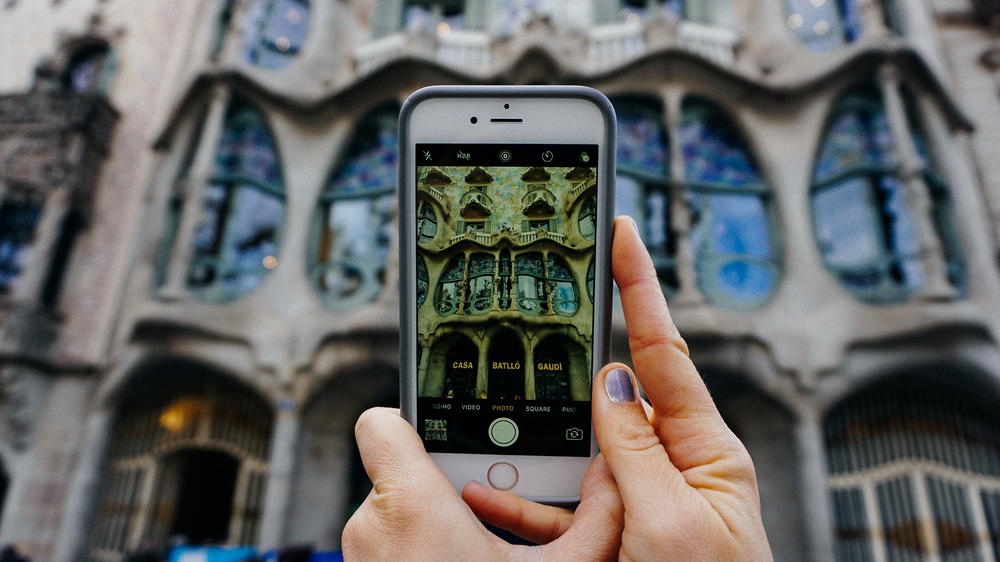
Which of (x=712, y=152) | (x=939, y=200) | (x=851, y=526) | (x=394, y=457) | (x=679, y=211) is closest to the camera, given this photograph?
(x=394, y=457)

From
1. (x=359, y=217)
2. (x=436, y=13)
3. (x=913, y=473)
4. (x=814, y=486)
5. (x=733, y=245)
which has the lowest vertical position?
(x=814, y=486)

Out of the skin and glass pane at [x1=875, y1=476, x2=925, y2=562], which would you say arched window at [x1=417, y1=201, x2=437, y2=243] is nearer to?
the skin

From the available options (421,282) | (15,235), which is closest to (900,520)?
(421,282)

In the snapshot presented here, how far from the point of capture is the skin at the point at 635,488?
0.89 meters

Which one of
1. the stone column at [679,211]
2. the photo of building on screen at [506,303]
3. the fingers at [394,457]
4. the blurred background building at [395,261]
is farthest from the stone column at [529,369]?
the stone column at [679,211]

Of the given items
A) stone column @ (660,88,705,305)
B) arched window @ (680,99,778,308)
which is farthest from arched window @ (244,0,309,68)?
arched window @ (680,99,778,308)

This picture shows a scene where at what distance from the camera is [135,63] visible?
9.59 m

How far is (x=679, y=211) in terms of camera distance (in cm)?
683

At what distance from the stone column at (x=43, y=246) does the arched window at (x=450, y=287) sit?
29.7ft

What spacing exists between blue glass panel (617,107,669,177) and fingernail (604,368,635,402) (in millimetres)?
6403

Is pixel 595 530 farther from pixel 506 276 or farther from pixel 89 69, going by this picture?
pixel 89 69

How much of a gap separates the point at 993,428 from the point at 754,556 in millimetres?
7918

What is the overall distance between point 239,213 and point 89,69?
16.4 ft

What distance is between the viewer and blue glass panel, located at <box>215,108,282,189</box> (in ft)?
25.9
